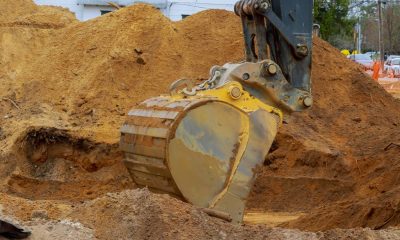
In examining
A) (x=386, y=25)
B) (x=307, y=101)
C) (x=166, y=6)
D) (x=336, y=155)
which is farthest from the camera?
(x=386, y=25)

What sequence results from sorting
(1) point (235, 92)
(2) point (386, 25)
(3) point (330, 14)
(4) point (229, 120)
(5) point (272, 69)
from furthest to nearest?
(2) point (386, 25), (3) point (330, 14), (5) point (272, 69), (1) point (235, 92), (4) point (229, 120)

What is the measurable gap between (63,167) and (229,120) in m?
5.35

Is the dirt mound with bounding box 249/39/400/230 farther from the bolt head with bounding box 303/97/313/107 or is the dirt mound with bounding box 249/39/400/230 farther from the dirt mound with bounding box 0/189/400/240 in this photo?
the dirt mound with bounding box 0/189/400/240

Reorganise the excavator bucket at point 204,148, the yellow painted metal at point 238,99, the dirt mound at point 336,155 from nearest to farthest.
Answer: the excavator bucket at point 204,148 < the yellow painted metal at point 238,99 < the dirt mound at point 336,155

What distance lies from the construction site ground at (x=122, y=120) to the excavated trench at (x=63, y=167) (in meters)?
0.02

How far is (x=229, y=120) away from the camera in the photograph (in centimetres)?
752

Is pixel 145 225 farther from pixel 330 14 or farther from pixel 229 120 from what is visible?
pixel 330 14

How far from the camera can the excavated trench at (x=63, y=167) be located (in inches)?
457

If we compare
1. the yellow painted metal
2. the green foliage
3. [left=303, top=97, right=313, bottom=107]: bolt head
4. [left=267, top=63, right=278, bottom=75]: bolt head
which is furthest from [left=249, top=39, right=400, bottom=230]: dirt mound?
the green foliage

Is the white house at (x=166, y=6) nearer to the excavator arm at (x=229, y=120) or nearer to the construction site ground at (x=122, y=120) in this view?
the construction site ground at (x=122, y=120)

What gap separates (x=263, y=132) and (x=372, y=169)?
171 inches

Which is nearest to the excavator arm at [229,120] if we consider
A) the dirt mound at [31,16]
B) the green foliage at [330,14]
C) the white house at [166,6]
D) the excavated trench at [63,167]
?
the excavated trench at [63,167]

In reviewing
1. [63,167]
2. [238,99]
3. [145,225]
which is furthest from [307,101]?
[63,167]

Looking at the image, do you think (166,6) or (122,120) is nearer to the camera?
(122,120)
